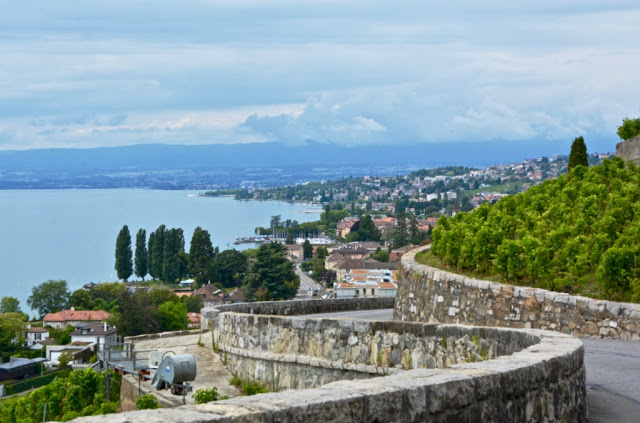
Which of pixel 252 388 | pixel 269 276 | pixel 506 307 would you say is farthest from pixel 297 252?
pixel 252 388

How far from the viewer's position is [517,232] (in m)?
19.8

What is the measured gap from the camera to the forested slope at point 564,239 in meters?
14.9

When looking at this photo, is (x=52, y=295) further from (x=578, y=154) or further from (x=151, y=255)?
(x=578, y=154)

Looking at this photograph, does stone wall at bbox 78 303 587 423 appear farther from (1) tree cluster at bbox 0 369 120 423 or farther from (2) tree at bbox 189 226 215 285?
(2) tree at bbox 189 226 215 285

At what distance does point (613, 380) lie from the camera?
30.4 feet

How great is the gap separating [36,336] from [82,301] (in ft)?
50.9

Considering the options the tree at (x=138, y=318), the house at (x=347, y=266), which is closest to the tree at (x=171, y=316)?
the tree at (x=138, y=318)

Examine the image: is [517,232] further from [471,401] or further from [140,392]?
[471,401]

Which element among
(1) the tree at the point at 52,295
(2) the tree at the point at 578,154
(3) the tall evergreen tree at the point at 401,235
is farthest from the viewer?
(3) the tall evergreen tree at the point at 401,235

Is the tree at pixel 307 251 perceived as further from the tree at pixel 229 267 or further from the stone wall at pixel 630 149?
the stone wall at pixel 630 149

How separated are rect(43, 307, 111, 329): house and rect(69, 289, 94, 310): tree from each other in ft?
33.0

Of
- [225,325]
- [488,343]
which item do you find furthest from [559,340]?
[225,325]

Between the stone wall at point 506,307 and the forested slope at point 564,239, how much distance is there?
42.4 inches

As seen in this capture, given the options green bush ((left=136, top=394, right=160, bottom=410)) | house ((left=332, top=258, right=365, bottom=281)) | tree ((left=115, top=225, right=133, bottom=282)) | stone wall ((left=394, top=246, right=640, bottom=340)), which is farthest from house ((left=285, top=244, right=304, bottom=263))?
green bush ((left=136, top=394, right=160, bottom=410))
